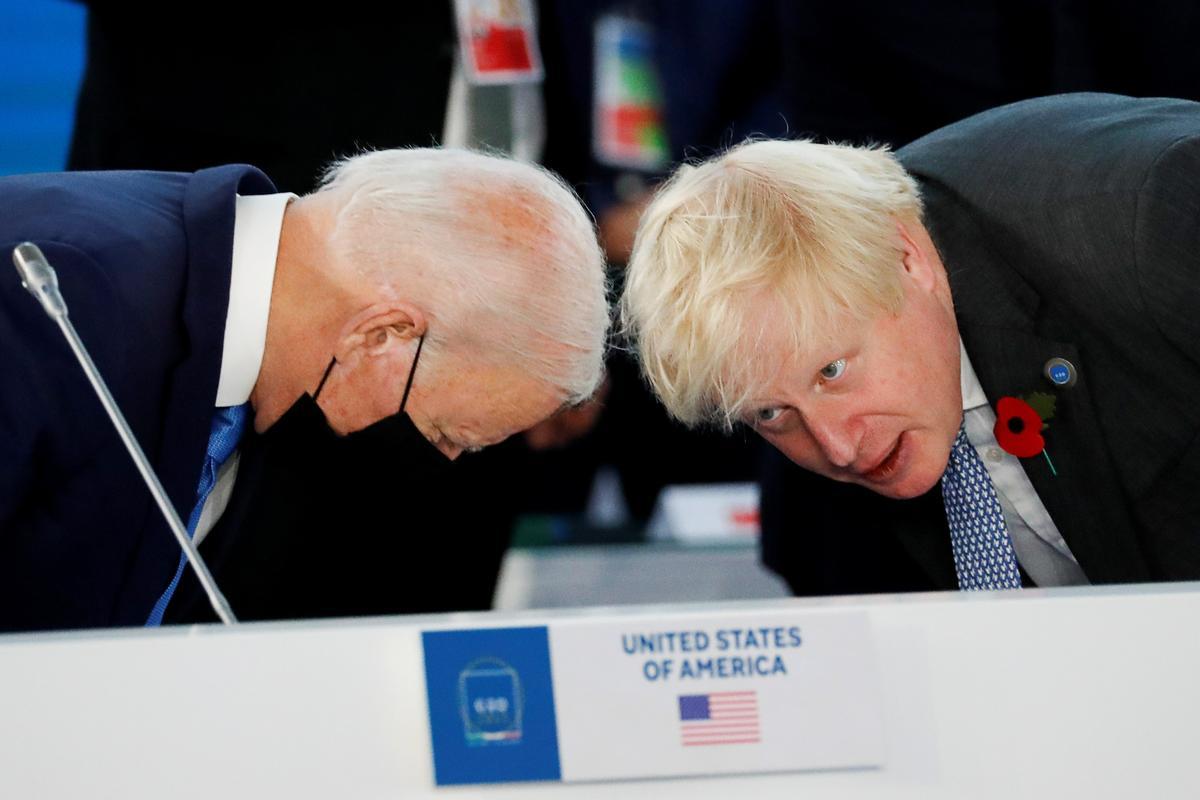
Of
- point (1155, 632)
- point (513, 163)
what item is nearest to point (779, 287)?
point (513, 163)

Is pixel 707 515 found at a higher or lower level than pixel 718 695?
lower

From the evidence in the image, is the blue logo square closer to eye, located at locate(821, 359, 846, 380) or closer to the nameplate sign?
the nameplate sign

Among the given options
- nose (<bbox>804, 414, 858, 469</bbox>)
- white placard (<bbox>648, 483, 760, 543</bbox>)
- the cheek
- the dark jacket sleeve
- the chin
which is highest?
the dark jacket sleeve

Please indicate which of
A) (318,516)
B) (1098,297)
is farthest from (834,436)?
(318,516)

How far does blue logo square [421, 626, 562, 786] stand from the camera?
790 millimetres

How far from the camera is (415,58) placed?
272cm

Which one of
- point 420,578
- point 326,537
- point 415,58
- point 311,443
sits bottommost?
point 420,578

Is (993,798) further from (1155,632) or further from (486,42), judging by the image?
(486,42)

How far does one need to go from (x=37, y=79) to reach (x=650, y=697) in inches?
93.6

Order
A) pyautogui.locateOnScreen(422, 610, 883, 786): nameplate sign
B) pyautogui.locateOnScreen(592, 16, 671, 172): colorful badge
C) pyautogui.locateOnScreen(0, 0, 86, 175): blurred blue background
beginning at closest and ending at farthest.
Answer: pyautogui.locateOnScreen(422, 610, 883, 786): nameplate sign, pyautogui.locateOnScreen(0, 0, 86, 175): blurred blue background, pyautogui.locateOnScreen(592, 16, 671, 172): colorful badge

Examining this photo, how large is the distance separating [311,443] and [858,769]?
3.15 ft

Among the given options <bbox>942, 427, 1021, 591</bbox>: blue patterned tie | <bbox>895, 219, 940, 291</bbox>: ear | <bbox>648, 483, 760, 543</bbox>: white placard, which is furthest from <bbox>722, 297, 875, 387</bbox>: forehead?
<bbox>648, 483, 760, 543</bbox>: white placard

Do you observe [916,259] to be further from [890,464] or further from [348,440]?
[348,440]

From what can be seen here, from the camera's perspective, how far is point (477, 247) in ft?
4.89
